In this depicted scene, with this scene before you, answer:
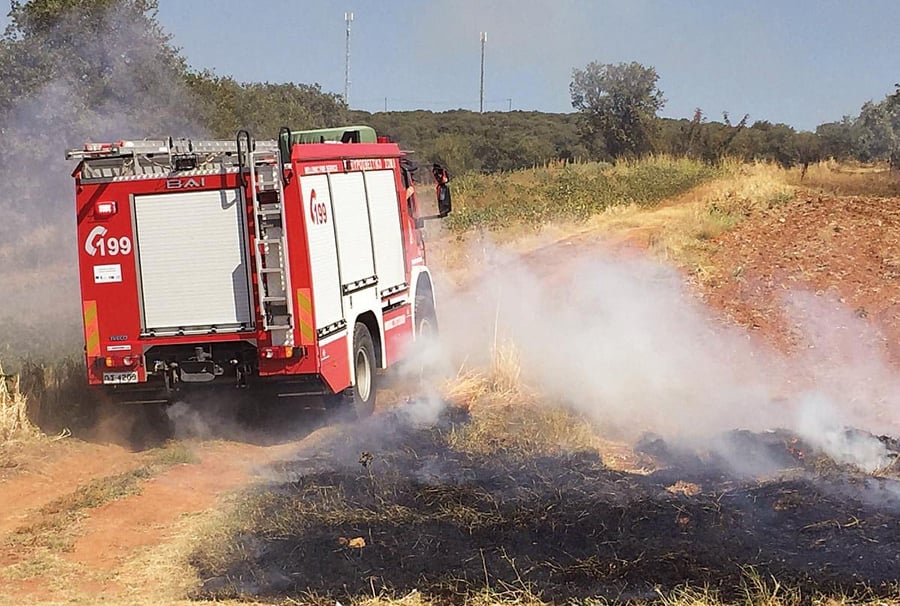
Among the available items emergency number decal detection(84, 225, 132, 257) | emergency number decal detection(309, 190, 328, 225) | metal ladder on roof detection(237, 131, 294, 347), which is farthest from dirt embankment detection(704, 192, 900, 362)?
emergency number decal detection(84, 225, 132, 257)

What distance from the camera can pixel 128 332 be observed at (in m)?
9.19

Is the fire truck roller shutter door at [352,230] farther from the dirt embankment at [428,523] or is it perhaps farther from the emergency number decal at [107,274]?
the emergency number decal at [107,274]

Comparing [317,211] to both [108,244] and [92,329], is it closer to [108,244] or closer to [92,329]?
[108,244]

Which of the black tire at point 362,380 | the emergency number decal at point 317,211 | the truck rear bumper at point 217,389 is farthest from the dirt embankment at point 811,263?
the truck rear bumper at point 217,389

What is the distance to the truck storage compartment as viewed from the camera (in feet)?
29.7

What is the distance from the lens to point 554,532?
21.2ft

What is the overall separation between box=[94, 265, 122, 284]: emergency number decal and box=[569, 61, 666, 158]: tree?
1463 inches

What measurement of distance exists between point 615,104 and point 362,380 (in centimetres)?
4044

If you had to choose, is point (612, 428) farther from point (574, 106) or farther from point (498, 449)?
point (574, 106)

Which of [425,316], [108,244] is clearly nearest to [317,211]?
[108,244]

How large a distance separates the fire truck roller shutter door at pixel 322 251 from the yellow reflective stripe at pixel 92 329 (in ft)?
7.15

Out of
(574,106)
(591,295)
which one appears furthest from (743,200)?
(574,106)

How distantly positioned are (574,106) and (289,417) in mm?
42856

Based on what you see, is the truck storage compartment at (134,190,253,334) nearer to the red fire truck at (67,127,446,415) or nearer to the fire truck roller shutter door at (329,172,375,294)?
the red fire truck at (67,127,446,415)
